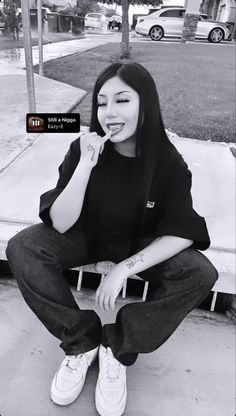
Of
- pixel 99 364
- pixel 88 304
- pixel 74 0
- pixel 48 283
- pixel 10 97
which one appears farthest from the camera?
pixel 74 0

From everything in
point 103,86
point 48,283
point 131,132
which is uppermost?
point 103,86

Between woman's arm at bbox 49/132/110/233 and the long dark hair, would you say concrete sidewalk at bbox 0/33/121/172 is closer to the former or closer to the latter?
woman's arm at bbox 49/132/110/233

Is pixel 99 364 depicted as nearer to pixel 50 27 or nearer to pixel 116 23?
pixel 50 27

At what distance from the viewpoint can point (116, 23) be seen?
28906mm

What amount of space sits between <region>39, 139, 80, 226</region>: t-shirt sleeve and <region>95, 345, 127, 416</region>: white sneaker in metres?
0.53

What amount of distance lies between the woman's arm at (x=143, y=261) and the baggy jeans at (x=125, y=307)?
0.13 ft

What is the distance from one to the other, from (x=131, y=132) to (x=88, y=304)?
32.8 inches

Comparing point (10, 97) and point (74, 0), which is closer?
point (10, 97)

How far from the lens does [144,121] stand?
1385mm

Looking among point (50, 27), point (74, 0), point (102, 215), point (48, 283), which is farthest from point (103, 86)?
point (74, 0)

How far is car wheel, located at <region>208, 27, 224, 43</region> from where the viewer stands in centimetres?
1546

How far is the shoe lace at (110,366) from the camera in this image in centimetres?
139

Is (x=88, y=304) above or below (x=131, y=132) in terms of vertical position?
below

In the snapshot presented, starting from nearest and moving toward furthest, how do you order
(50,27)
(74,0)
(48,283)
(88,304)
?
(48,283), (88,304), (50,27), (74,0)
